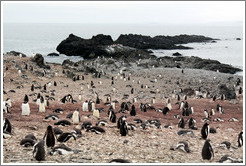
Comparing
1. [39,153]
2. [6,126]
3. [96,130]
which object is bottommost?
[96,130]

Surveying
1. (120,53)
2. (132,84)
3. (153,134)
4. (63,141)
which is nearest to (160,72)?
(132,84)

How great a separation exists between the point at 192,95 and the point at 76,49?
41476mm

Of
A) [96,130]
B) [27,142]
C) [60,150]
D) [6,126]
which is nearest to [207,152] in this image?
[60,150]

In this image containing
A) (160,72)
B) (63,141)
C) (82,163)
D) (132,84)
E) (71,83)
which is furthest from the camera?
(160,72)

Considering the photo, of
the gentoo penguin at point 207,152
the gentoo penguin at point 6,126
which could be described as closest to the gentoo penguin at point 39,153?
the gentoo penguin at point 6,126

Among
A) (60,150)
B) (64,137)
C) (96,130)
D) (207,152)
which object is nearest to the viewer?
(60,150)

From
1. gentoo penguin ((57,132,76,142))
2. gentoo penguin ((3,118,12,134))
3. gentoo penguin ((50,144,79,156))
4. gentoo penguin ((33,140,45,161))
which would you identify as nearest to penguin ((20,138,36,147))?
gentoo penguin ((57,132,76,142))

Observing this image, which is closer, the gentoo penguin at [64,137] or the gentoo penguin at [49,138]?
the gentoo penguin at [49,138]

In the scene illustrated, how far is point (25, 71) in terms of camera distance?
30656 millimetres

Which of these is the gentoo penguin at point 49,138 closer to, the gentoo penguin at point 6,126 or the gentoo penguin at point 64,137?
the gentoo penguin at point 64,137

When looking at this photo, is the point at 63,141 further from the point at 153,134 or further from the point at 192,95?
the point at 192,95

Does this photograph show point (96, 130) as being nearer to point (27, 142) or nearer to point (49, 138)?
point (49, 138)

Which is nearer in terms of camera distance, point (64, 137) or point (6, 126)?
point (64, 137)

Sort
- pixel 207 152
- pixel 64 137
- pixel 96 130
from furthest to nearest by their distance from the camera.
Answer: pixel 96 130
pixel 64 137
pixel 207 152
